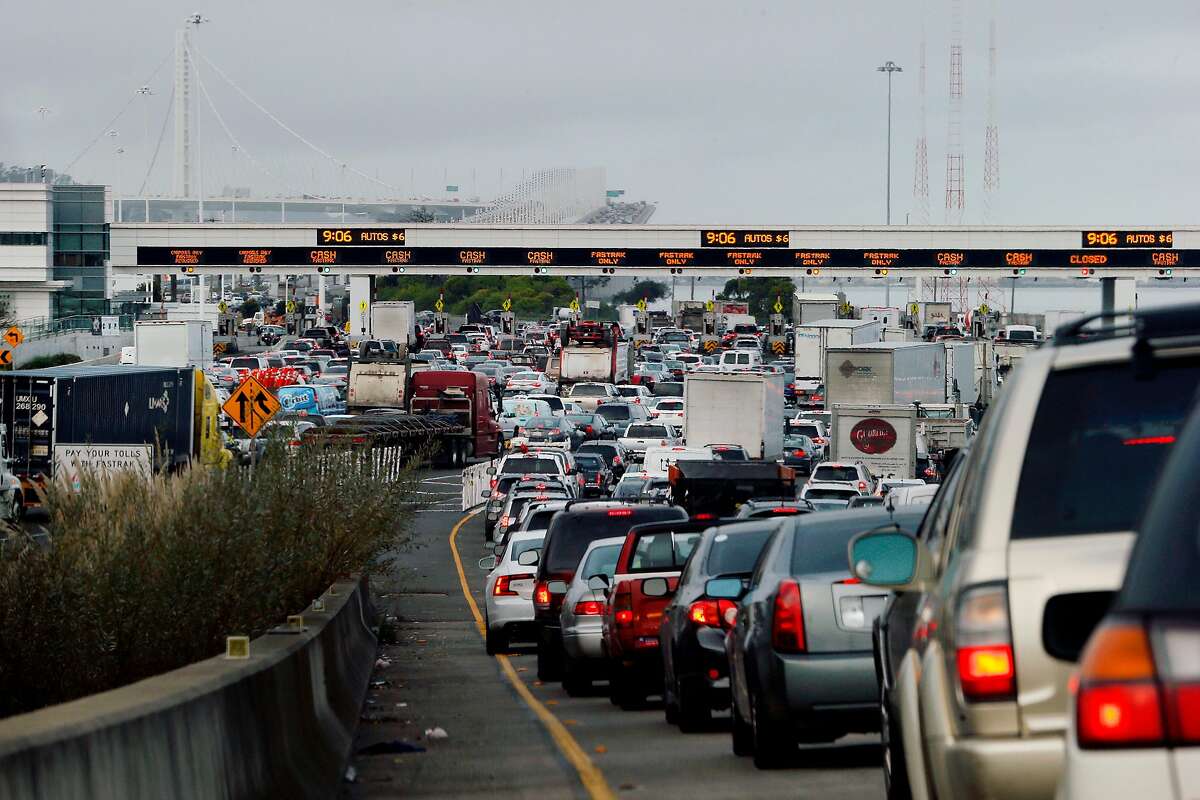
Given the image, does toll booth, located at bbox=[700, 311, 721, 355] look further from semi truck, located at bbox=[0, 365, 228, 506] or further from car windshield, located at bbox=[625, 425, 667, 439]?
semi truck, located at bbox=[0, 365, 228, 506]

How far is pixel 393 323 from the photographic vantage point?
101562 mm

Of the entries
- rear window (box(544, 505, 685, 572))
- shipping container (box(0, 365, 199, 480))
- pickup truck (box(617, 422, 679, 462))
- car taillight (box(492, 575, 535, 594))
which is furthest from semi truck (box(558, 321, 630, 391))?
rear window (box(544, 505, 685, 572))

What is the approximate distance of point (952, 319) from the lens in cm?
13612

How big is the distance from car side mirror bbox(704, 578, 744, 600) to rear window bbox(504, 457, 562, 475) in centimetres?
3250

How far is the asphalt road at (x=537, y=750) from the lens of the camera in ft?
38.8

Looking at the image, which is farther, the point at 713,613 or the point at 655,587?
the point at 655,587

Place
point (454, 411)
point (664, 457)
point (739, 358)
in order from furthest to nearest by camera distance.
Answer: point (739, 358) → point (454, 411) → point (664, 457)

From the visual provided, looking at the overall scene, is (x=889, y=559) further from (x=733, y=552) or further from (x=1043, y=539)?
(x=733, y=552)

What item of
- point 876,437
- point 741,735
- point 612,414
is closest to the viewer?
point 741,735

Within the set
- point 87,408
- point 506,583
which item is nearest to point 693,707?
point 506,583

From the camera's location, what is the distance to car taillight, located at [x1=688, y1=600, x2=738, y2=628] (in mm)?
13977

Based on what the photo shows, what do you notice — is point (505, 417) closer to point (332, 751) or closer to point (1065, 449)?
point (332, 751)

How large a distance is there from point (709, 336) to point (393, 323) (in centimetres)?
4371

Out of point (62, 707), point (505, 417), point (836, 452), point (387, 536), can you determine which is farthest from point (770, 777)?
point (505, 417)
